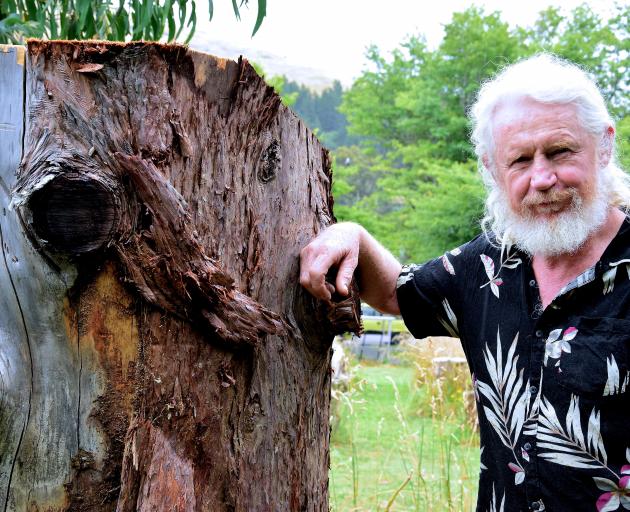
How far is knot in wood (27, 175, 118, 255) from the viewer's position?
57.2 inches

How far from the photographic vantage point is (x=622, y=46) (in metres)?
18.1

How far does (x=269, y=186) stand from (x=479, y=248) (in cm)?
82

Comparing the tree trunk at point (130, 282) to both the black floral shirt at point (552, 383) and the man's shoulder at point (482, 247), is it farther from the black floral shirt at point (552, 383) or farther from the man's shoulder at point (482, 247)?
the man's shoulder at point (482, 247)

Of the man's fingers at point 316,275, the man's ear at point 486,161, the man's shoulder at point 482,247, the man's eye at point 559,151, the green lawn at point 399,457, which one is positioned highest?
the man's ear at point 486,161

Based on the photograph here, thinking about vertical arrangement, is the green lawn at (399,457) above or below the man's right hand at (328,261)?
below

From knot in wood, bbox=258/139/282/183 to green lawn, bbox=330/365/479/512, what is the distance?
5.72ft

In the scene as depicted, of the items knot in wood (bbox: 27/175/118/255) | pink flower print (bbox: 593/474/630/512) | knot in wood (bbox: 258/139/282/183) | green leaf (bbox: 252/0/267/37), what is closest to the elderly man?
pink flower print (bbox: 593/474/630/512)

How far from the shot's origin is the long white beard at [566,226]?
195cm

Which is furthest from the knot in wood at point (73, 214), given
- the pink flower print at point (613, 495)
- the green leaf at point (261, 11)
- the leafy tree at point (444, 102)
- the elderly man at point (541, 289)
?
the leafy tree at point (444, 102)

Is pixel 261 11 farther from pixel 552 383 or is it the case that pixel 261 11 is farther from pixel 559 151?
pixel 552 383

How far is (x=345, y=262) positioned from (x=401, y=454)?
2.22 metres

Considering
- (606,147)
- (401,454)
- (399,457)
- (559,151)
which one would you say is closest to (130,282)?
(559,151)

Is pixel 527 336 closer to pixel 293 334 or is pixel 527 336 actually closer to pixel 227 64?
pixel 293 334

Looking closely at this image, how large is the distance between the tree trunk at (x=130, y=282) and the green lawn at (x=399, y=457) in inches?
65.1
